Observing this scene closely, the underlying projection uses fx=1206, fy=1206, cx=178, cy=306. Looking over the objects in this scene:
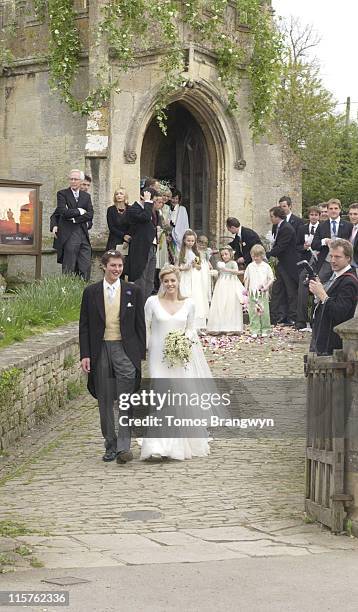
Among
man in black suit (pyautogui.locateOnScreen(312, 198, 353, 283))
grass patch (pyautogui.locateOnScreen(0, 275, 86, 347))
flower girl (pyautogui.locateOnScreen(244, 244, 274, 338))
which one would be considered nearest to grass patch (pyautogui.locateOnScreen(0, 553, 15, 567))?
grass patch (pyautogui.locateOnScreen(0, 275, 86, 347))

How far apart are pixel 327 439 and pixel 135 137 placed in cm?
1454

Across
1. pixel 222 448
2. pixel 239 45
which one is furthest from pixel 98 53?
pixel 222 448

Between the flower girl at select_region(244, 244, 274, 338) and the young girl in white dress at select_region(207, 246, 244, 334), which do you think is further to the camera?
the young girl in white dress at select_region(207, 246, 244, 334)

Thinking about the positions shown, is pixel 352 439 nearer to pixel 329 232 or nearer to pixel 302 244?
pixel 329 232

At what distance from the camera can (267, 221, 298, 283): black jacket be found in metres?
20.0

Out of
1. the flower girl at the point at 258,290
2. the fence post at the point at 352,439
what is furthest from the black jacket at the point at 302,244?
the fence post at the point at 352,439

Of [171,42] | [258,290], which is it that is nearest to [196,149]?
[171,42]

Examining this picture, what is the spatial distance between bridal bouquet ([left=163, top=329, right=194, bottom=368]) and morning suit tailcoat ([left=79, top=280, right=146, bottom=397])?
30 centimetres

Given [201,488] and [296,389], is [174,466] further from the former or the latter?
[296,389]

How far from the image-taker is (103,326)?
1130 cm

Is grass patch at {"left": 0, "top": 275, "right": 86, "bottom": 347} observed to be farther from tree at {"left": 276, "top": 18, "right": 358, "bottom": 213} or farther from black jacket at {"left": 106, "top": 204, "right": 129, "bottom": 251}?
tree at {"left": 276, "top": 18, "right": 358, "bottom": 213}

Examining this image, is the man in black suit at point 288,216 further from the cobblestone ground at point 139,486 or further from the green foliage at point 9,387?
the green foliage at point 9,387

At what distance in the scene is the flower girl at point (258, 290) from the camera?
19.2 metres

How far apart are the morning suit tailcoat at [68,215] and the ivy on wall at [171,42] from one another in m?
2.95
